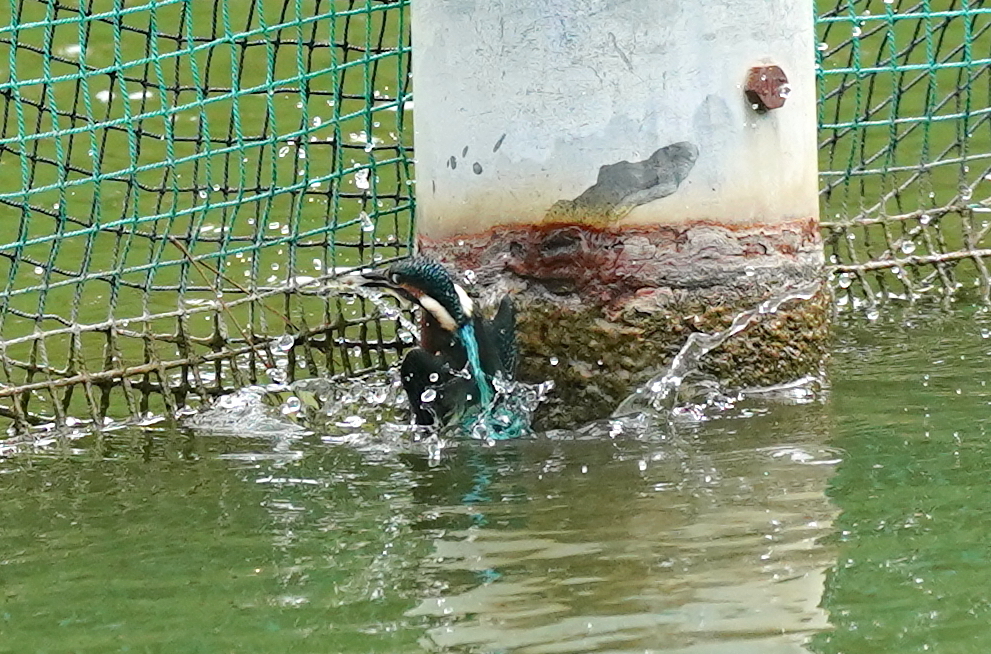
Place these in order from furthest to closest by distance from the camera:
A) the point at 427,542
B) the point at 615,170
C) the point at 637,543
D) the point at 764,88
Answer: the point at 764,88 → the point at 615,170 → the point at 427,542 → the point at 637,543

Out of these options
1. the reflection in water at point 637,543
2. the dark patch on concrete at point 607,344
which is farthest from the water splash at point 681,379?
the reflection in water at point 637,543

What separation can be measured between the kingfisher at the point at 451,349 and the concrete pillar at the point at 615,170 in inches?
3.8

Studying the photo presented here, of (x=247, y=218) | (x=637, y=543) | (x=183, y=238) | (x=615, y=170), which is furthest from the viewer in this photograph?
(x=247, y=218)

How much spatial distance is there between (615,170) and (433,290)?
0.65 m

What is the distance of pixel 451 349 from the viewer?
17.3 feet

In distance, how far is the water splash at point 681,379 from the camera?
5270 mm

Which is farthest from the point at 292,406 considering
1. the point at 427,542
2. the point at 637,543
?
the point at 637,543

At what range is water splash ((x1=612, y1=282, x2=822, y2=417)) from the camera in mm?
5270

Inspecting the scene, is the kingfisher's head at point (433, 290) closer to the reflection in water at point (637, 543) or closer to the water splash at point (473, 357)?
the water splash at point (473, 357)

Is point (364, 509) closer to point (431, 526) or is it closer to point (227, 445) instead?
point (431, 526)

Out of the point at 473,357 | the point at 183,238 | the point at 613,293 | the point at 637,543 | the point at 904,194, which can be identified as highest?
the point at 904,194

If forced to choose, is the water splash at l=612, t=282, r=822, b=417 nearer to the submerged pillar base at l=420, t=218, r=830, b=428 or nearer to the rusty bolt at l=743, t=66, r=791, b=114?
the submerged pillar base at l=420, t=218, r=830, b=428

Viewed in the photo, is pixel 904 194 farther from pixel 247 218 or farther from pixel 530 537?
pixel 530 537

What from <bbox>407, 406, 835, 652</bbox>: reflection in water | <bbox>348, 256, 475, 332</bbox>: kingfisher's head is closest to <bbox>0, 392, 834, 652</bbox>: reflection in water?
<bbox>407, 406, 835, 652</bbox>: reflection in water
